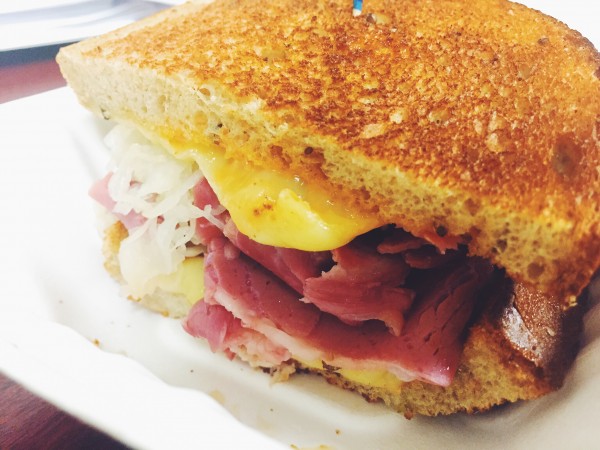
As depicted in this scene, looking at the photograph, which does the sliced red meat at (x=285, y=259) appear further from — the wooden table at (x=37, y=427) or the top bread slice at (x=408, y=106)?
the wooden table at (x=37, y=427)

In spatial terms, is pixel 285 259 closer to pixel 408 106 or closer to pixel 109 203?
pixel 408 106

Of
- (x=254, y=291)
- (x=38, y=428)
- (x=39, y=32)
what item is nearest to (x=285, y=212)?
(x=254, y=291)

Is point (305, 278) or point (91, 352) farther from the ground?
point (305, 278)

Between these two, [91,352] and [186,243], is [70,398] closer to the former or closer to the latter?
[91,352]

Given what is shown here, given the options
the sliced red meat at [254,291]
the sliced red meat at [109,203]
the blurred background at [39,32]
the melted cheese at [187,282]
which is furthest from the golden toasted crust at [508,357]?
the blurred background at [39,32]

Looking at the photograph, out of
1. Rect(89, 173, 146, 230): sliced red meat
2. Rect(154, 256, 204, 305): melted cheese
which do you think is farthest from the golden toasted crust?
Rect(89, 173, 146, 230): sliced red meat

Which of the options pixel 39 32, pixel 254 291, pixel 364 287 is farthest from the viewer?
pixel 39 32

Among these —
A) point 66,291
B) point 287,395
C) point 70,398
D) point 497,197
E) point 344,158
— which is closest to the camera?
point 70,398

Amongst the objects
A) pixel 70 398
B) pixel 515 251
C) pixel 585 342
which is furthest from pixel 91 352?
pixel 585 342
